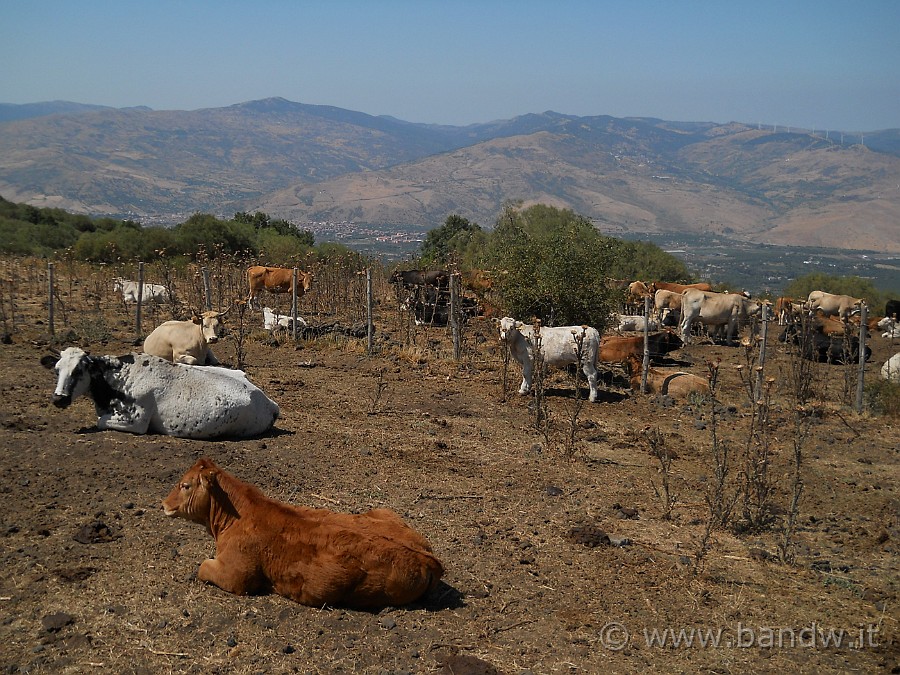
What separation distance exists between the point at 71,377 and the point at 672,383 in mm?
9953

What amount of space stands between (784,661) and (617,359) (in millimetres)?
10672

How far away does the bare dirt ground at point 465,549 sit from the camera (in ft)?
17.5

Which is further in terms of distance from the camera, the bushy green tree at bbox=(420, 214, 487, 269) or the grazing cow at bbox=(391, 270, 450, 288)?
the bushy green tree at bbox=(420, 214, 487, 269)

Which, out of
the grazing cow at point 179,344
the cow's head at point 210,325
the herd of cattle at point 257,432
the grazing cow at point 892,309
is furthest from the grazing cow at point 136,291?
the grazing cow at point 892,309

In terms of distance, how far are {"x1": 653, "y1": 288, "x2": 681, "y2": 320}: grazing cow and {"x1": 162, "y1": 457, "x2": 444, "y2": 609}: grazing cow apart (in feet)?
62.3

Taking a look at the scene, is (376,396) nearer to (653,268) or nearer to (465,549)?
(465,549)

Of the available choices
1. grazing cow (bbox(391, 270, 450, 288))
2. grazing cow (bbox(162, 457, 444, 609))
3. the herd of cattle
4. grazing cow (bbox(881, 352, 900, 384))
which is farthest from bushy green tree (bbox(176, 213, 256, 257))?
grazing cow (bbox(162, 457, 444, 609))

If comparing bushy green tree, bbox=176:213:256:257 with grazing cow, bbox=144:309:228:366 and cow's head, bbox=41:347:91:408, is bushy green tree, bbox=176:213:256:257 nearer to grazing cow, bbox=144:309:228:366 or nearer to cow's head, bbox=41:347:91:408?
grazing cow, bbox=144:309:228:366

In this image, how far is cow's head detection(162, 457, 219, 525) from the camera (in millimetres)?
6125

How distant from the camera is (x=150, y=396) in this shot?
9312 millimetres

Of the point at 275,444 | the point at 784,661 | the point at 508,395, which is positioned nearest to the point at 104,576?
the point at 275,444

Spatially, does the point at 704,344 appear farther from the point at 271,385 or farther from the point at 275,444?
the point at 275,444

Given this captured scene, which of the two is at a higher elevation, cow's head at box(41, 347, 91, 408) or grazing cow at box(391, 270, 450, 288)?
grazing cow at box(391, 270, 450, 288)

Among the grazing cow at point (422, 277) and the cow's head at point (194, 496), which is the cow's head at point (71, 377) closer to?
the cow's head at point (194, 496)
